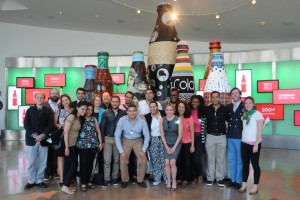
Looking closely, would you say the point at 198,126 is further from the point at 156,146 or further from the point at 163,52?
the point at 163,52

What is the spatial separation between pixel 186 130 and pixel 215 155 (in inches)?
24.4

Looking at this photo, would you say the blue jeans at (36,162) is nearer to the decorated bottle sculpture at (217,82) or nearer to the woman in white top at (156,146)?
the woman in white top at (156,146)

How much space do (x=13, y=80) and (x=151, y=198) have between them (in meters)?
9.11

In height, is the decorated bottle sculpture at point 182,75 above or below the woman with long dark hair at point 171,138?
above

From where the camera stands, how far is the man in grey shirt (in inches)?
185

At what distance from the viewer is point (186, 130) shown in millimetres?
4715

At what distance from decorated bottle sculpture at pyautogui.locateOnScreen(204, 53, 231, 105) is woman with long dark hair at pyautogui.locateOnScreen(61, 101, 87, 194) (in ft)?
6.43

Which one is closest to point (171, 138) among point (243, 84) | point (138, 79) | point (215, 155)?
point (215, 155)

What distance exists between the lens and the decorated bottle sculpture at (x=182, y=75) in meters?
5.12

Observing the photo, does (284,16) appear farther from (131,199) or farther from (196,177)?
(131,199)

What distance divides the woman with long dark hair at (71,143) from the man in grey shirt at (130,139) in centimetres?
59

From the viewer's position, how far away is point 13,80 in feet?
38.1

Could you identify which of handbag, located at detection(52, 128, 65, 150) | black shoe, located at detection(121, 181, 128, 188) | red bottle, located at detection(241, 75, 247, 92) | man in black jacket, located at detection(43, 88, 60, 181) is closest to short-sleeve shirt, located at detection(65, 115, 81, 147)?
handbag, located at detection(52, 128, 65, 150)

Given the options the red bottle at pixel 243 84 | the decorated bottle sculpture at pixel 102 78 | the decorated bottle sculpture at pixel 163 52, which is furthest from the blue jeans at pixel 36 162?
the red bottle at pixel 243 84
